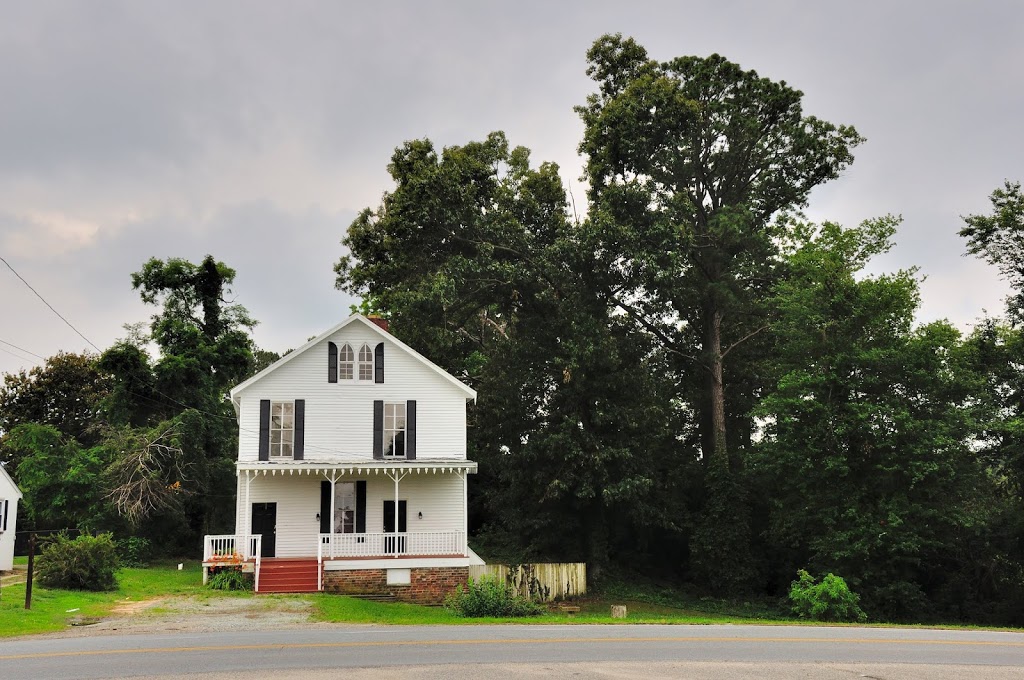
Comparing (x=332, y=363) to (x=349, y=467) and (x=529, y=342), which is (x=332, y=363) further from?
(x=529, y=342)

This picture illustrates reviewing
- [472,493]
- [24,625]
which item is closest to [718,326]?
[472,493]

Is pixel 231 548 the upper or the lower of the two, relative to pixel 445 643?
upper

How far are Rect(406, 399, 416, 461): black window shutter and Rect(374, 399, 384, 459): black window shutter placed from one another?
2.71ft

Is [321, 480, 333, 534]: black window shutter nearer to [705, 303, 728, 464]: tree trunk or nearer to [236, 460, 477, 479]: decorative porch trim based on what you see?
[236, 460, 477, 479]: decorative porch trim

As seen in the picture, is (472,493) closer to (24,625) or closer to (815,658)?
(24,625)

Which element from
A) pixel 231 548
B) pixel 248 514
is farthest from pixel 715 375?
pixel 231 548

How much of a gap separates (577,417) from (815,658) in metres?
19.4

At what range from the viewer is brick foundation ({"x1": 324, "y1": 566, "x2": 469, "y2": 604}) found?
80.8ft

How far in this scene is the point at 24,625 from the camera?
1612cm

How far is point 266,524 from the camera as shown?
2764 centimetres

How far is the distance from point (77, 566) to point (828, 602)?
807 inches

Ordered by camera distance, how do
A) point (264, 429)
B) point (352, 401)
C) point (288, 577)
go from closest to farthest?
point (288, 577), point (264, 429), point (352, 401)

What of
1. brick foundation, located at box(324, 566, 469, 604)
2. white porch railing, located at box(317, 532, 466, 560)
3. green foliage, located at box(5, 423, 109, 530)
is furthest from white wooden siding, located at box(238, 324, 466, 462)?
green foliage, located at box(5, 423, 109, 530)

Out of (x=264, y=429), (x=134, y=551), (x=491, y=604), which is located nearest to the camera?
(x=491, y=604)
